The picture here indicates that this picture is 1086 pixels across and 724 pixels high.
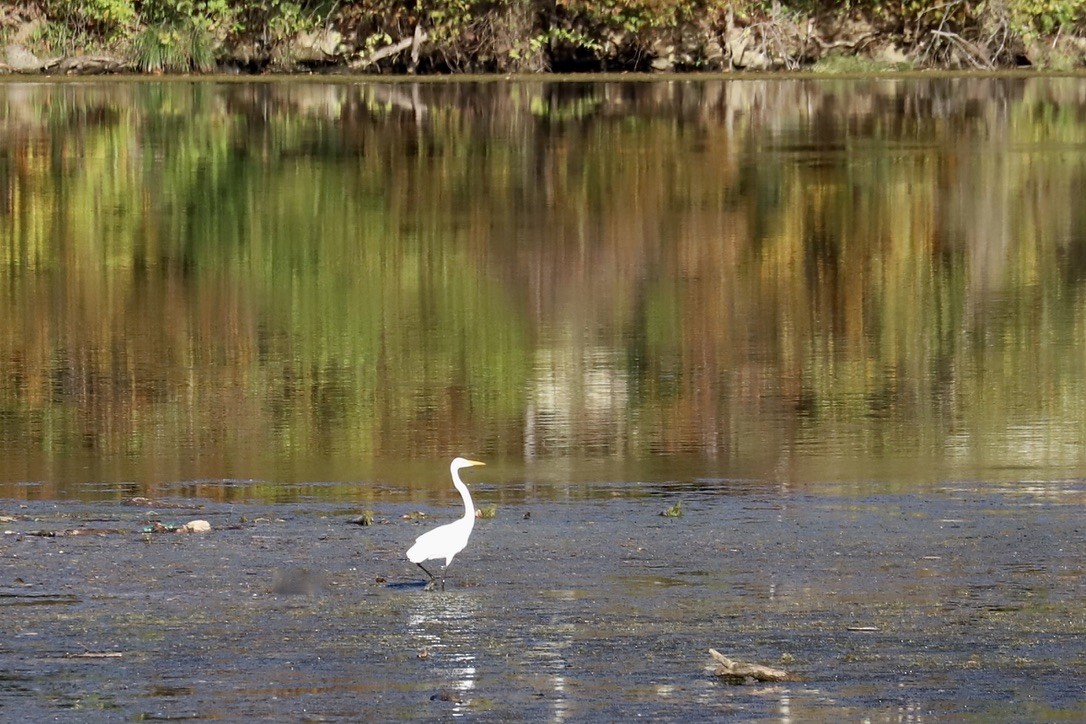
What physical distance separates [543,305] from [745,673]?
8695 millimetres

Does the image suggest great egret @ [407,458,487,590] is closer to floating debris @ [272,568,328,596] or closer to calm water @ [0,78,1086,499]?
floating debris @ [272,568,328,596]

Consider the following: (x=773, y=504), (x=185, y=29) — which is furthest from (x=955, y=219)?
(x=185, y=29)

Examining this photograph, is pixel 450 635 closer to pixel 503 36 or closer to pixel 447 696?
pixel 447 696

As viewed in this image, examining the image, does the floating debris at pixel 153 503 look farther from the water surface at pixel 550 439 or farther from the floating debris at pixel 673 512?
the floating debris at pixel 673 512

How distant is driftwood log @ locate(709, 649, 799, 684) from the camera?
636 cm

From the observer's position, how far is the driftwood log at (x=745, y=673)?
6363mm

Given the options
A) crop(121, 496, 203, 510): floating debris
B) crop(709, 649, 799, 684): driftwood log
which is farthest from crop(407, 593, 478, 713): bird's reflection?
crop(121, 496, 203, 510): floating debris

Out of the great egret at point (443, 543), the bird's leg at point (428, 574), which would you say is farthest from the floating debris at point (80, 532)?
the great egret at point (443, 543)

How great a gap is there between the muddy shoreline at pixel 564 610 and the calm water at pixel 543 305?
817 mm

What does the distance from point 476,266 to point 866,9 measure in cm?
3086

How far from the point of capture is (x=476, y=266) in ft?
55.5

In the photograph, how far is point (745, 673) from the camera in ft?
20.9

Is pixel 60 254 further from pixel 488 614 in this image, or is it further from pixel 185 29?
pixel 185 29

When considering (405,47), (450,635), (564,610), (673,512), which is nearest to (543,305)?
(673,512)
